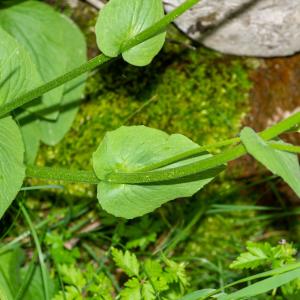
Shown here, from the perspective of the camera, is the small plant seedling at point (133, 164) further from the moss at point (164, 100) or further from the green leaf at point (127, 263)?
the moss at point (164, 100)

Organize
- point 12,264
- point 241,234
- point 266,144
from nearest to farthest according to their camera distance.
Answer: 1. point 266,144
2. point 12,264
3. point 241,234

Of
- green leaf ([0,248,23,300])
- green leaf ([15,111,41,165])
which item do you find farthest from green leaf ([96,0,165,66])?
green leaf ([0,248,23,300])

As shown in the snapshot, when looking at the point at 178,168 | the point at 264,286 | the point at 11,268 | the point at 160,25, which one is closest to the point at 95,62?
the point at 160,25

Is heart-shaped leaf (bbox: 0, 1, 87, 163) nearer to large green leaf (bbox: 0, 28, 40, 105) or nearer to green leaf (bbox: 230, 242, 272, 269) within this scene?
large green leaf (bbox: 0, 28, 40, 105)

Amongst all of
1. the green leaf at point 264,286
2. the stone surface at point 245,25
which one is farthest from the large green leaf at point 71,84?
the green leaf at point 264,286

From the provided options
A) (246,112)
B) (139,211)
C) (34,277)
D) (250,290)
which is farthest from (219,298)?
(246,112)

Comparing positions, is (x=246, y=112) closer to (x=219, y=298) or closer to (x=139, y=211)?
(x=139, y=211)
